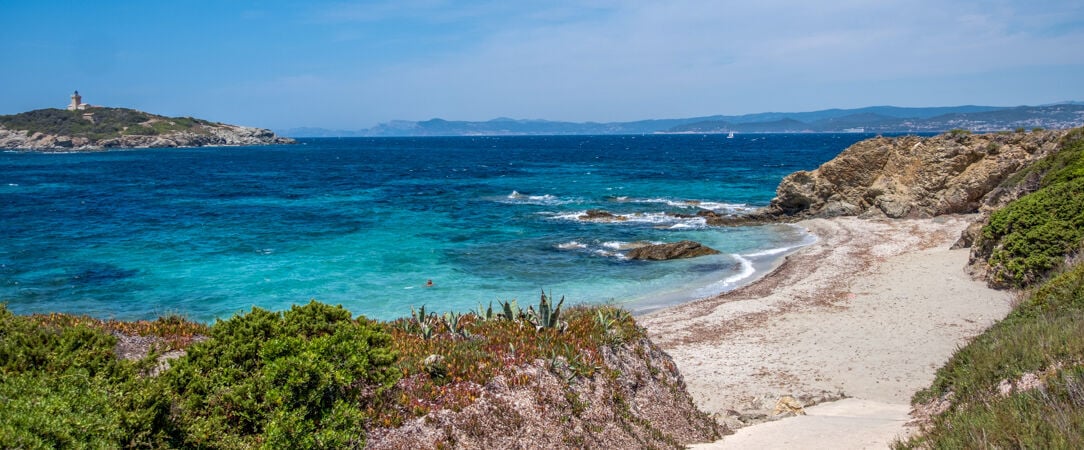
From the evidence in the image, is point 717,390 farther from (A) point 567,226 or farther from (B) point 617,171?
(B) point 617,171

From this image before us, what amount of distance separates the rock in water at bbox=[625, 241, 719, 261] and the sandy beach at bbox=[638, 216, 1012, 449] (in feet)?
13.2

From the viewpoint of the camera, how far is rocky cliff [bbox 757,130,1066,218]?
32.3 meters

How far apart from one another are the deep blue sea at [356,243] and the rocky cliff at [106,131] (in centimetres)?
8090

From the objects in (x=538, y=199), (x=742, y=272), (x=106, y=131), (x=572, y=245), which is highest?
(x=106, y=131)

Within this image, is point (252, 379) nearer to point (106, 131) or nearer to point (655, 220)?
point (655, 220)

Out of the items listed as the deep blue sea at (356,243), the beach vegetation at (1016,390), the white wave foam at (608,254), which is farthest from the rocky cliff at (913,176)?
the beach vegetation at (1016,390)

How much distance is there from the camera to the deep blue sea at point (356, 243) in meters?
22.8

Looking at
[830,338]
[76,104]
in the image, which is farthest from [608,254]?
[76,104]

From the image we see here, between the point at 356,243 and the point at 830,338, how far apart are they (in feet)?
75.6

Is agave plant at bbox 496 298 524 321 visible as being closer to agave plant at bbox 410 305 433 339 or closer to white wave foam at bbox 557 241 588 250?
agave plant at bbox 410 305 433 339

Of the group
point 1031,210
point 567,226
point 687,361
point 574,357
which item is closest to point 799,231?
point 567,226

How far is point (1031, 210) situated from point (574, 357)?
54.8ft

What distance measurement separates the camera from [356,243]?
32.3m

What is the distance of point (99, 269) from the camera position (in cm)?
2641
